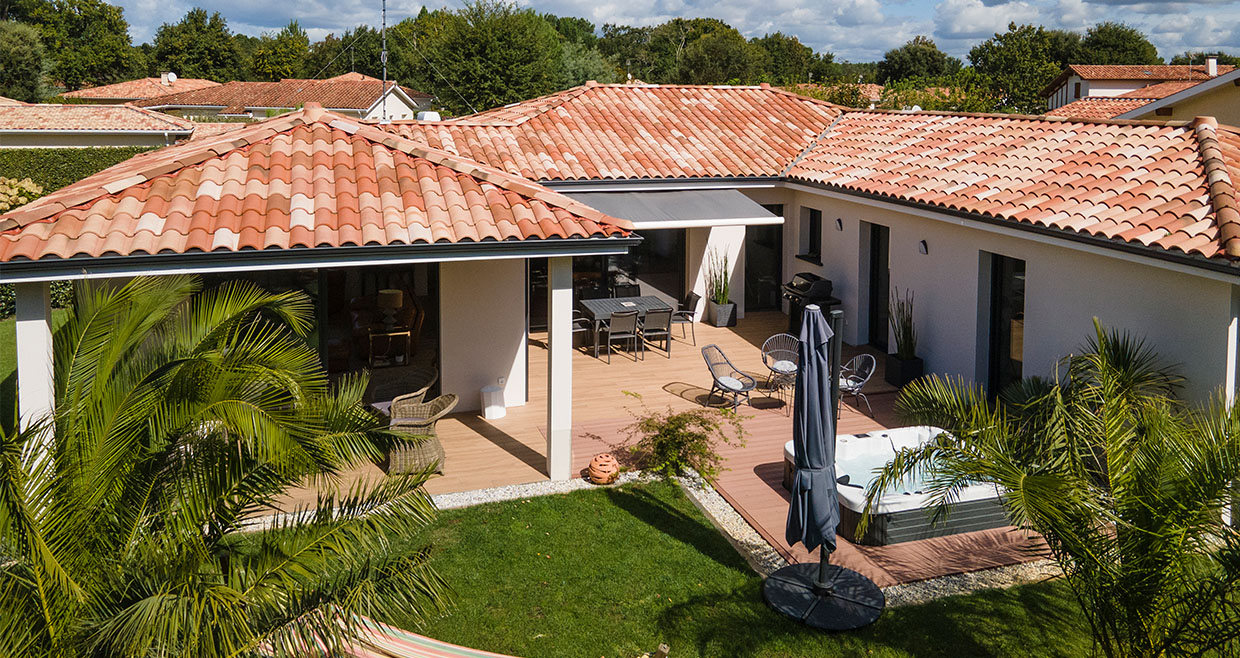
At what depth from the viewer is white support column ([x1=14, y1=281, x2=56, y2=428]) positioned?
13.9m

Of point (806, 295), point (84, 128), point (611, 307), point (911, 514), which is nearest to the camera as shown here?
point (911, 514)

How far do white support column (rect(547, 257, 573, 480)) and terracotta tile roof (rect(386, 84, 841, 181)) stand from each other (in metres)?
9.91

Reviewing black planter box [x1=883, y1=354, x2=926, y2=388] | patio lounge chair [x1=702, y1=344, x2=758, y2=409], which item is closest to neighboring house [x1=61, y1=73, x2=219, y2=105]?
patio lounge chair [x1=702, y1=344, x2=758, y2=409]

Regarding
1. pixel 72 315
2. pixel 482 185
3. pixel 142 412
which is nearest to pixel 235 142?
pixel 482 185

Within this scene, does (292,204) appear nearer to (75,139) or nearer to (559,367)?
(559,367)

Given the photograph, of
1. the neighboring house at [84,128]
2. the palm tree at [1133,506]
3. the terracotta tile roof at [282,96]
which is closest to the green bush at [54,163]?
the neighboring house at [84,128]

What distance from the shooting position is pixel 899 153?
25500 mm

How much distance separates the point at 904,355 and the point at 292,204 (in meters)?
13.5

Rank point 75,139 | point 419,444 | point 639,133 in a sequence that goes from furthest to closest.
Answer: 1. point 75,139
2. point 639,133
3. point 419,444

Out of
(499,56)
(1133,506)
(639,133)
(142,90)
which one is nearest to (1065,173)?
(1133,506)

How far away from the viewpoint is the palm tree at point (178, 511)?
7484 mm

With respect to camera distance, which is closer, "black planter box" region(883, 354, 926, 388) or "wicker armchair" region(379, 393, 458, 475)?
"wicker armchair" region(379, 393, 458, 475)

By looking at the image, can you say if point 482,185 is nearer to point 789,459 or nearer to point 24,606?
point 789,459

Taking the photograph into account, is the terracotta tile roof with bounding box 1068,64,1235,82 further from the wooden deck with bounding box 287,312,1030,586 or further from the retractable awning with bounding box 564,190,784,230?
the wooden deck with bounding box 287,312,1030,586
